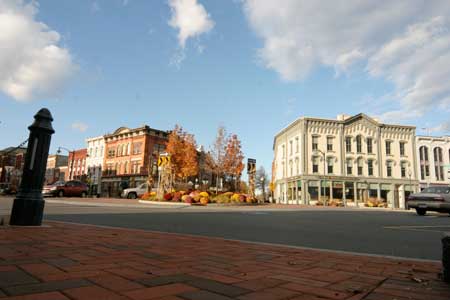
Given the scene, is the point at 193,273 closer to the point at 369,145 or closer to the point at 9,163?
the point at 369,145

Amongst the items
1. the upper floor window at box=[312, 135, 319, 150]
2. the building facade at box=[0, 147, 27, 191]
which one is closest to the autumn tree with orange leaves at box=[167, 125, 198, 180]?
the upper floor window at box=[312, 135, 319, 150]

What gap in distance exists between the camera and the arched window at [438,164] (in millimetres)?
52469

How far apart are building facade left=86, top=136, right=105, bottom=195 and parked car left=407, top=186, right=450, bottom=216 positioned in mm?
52779

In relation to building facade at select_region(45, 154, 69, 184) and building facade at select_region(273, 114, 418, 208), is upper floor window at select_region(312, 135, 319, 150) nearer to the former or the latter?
building facade at select_region(273, 114, 418, 208)

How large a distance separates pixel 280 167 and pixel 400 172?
60.4 ft

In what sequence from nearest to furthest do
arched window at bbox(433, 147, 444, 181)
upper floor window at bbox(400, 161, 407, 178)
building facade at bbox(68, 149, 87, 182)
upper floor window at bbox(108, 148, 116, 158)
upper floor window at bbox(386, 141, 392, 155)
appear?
upper floor window at bbox(400, 161, 407, 178) → upper floor window at bbox(386, 141, 392, 155) → arched window at bbox(433, 147, 444, 181) → upper floor window at bbox(108, 148, 116, 158) → building facade at bbox(68, 149, 87, 182)

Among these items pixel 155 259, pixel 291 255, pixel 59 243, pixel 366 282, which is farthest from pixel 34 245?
pixel 366 282

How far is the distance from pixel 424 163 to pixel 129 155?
48061 millimetres

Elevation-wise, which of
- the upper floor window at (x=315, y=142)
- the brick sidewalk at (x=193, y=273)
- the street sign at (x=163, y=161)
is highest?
the upper floor window at (x=315, y=142)

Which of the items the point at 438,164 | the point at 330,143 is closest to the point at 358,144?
the point at 330,143

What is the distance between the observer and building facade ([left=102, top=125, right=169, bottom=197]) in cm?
5281

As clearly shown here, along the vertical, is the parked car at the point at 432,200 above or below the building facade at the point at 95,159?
below

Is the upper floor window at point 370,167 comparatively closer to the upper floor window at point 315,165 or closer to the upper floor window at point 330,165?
the upper floor window at point 330,165

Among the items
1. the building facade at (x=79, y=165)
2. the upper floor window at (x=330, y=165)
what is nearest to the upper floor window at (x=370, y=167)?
the upper floor window at (x=330, y=165)
